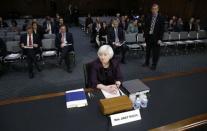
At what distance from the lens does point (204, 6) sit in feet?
32.5

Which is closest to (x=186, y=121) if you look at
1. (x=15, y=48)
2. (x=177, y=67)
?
(x=177, y=67)

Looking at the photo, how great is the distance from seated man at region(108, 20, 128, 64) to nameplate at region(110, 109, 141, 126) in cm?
460

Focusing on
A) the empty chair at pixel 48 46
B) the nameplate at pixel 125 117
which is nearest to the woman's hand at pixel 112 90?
the nameplate at pixel 125 117

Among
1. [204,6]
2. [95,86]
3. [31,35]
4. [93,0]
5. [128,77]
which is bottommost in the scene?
[128,77]

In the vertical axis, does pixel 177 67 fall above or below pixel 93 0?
below

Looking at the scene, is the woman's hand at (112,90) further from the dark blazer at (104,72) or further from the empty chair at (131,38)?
the empty chair at (131,38)

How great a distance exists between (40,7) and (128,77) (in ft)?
38.1

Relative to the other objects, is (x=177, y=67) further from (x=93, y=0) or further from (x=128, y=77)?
(x=93, y=0)

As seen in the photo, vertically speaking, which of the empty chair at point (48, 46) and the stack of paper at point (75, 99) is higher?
the empty chair at point (48, 46)

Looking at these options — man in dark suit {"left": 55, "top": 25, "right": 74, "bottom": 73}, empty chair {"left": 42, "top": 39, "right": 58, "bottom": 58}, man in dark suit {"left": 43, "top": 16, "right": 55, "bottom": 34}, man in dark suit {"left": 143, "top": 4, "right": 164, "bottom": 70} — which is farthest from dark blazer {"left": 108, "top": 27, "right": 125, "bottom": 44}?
man in dark suit {"left": 43, "top": 16, "right": 55, "bottom": 34}

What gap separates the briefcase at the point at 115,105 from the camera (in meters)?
2.00

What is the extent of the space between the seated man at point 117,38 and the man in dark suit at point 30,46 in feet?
7.08

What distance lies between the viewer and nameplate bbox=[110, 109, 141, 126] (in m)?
1.94

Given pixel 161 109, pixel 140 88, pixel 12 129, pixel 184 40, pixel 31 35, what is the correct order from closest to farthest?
1. pixel 12 129
2. pixel 161 109
3. pixel 140 88
4. pixel 31 35
5. pixel 184 40
